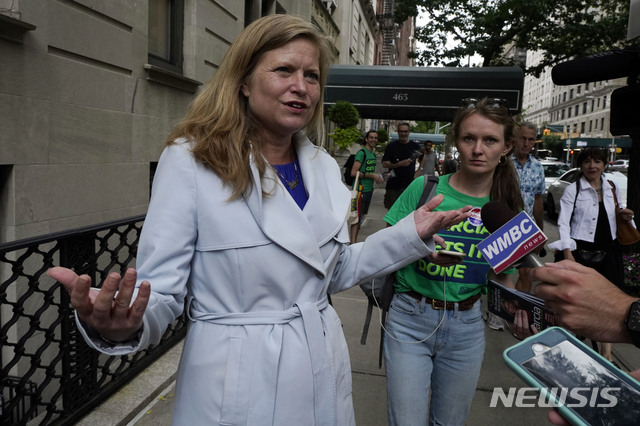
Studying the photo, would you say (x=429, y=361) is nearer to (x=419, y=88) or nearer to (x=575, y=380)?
(x=575, y=380)

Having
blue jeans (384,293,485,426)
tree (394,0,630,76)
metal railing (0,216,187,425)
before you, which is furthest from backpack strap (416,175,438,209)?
tree (394,0,630,76)

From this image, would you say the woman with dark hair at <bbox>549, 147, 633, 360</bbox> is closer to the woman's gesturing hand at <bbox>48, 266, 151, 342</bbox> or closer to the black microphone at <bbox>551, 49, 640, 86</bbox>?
the black microphone at <bbox>551, 49, 640, 86</bbox>

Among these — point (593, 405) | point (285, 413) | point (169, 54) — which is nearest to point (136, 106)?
point (169, 54)

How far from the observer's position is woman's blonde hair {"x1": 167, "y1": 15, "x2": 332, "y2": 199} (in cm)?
172

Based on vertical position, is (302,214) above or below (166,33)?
below

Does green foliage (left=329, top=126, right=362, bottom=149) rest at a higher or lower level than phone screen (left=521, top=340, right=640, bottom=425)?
higher

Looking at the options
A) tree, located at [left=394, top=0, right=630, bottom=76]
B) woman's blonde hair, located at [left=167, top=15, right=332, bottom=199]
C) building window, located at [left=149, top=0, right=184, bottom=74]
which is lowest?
woman's blonde hair, located at [left=167, top=15, right=332, bottom=199]

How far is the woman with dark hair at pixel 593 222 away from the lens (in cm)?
549

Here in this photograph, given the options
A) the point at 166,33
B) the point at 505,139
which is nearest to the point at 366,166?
the point at 166,33

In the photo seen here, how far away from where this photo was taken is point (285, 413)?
5.47 feet

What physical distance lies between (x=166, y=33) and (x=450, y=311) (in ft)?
20.5

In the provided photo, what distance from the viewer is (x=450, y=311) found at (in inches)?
100

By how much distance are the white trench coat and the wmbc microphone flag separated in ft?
2.51

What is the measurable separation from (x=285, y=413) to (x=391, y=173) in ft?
30.2
